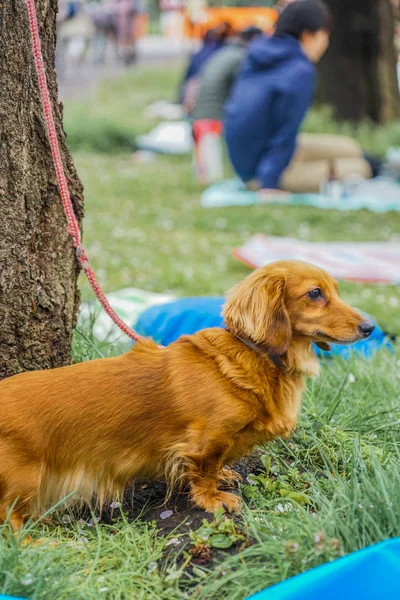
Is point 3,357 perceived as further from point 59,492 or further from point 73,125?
point 73,125

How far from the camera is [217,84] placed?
1084 cm

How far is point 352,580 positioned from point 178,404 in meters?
0.73

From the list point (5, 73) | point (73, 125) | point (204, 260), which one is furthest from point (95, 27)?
point (5, 73)

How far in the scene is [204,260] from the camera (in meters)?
7.06

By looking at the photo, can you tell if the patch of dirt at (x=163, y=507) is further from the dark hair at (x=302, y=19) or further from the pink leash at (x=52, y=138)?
the dark hair at (x=302, y=19)

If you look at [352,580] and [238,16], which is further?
[238,16]

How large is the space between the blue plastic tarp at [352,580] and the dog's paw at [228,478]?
0.68 meters

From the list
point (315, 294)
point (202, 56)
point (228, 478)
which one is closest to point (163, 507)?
point (228, 478)

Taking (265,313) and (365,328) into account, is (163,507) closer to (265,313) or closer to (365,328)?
(265,313)

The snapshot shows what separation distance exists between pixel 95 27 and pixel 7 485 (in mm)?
29023

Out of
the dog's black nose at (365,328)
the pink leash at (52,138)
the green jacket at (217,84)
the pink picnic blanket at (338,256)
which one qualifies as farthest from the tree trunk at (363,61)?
the dog's black nose at (365,328)

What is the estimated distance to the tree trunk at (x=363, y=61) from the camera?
42.7 feet

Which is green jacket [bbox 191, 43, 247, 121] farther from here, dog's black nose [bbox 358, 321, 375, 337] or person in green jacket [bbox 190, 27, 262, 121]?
dog's black nose [bbox 358, 321, 375, 337]

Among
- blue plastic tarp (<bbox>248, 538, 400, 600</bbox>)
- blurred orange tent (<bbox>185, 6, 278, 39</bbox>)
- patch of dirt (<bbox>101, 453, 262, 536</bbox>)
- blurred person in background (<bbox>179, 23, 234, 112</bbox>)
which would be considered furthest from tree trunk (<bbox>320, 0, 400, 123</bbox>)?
blue plastic tarp (<bbox>248, 538, 400, 600</bbox>)
